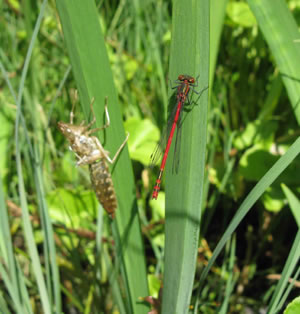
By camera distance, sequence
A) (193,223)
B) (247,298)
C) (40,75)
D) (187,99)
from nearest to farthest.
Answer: (193,223) → (187,99) → (247,298) → (40,75)

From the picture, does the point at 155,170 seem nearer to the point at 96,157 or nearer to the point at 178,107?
the point at 96,157

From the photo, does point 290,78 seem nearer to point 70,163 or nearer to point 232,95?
point 232,95

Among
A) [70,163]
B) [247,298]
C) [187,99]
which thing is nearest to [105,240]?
[70,163]

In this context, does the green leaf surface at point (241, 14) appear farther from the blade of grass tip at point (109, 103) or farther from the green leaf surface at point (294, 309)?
the green leaf surface at point (294, 309)

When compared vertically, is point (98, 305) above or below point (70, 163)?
below

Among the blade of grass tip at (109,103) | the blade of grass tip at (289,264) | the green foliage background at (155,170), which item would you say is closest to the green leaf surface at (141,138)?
the green foliage background at (155,170)

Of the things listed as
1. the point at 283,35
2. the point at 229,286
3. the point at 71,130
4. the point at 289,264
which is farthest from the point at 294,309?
the point at 71,130
